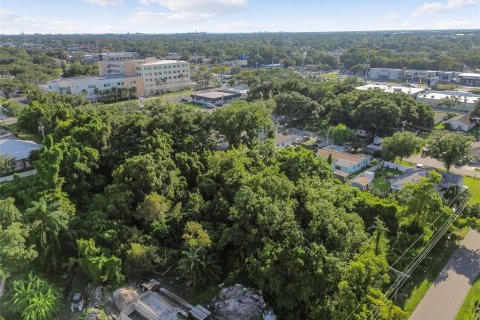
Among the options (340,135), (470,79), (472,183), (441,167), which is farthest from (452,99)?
(472,183)

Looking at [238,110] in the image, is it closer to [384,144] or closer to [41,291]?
[384,144]

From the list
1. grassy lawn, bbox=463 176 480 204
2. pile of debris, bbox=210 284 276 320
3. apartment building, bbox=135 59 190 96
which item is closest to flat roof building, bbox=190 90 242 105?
apartment building, bbox=135 59 190 96

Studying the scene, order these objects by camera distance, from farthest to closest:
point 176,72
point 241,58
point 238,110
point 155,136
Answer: point 241,58 → point 176,72 → point 238,110 → point 155,136

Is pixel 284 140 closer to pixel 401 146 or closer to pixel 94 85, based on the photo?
pixel 401 146

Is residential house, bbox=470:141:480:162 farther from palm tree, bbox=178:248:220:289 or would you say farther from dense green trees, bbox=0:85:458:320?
palm tree, bbox=178:248:220:289

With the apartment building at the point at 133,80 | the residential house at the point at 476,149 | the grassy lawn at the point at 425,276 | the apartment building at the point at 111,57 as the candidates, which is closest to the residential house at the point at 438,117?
the residential house at the point at 476,149

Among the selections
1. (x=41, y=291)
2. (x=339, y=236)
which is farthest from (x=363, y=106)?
(x=41, y=291)
